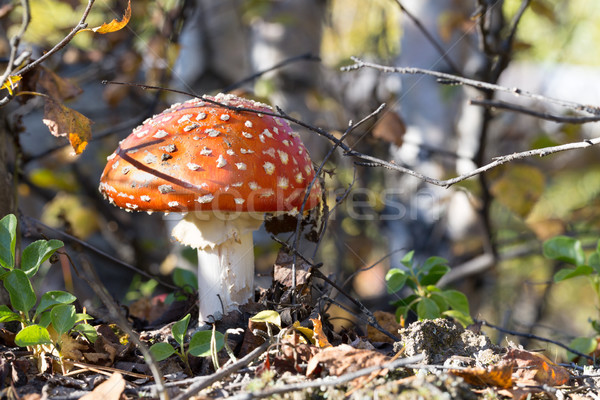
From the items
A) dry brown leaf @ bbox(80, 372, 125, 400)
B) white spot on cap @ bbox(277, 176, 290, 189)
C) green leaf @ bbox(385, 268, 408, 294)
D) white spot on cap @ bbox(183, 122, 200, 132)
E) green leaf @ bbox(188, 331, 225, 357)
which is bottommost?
dry brown leaf @ bbox(80, 372, 125, 400)

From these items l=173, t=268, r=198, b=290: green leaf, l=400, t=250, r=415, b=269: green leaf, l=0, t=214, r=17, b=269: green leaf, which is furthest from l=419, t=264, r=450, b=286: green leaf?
l=0, t=214, r=17, b=269: green leaf

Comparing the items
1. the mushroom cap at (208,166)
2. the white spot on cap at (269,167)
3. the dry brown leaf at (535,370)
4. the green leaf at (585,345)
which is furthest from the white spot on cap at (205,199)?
the green leaf at (585,345)

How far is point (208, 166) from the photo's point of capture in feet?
5.48

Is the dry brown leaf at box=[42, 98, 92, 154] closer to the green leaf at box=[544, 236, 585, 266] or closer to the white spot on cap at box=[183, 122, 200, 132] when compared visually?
the white spot on cap at box=[183, 122, 200, 132]

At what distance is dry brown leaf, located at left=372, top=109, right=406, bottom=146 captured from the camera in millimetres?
2650

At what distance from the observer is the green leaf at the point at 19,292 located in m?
1.51

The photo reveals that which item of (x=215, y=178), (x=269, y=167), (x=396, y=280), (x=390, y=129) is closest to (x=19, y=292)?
(x=215, y=178)

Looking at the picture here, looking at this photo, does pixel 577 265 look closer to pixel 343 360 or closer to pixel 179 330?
pixel 343 360

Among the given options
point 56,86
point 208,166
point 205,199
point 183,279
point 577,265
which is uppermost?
point 56,86

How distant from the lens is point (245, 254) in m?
2.07

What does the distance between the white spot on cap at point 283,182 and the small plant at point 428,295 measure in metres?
0.62

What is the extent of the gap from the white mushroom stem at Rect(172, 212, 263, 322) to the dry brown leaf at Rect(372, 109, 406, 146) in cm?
99

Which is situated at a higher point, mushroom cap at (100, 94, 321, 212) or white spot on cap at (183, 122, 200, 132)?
white spot on cap at (183, 122, 200, 132)

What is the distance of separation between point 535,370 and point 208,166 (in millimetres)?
1205
